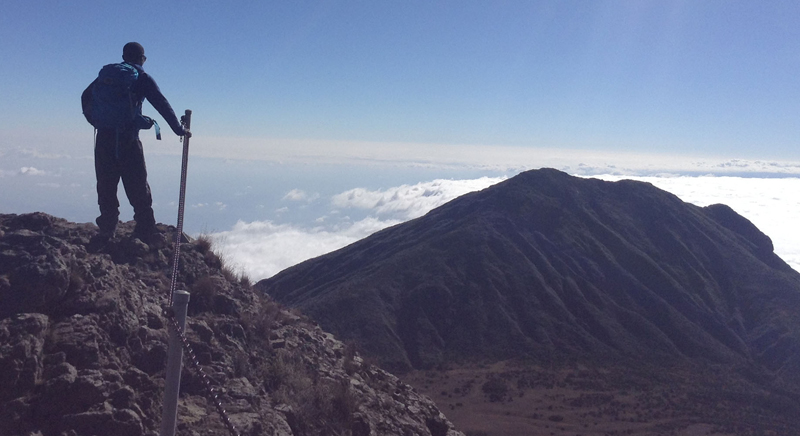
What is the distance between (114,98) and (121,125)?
35 cm

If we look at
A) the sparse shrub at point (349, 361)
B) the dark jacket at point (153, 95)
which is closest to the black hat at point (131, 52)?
the dark jacket at point (153, 95)

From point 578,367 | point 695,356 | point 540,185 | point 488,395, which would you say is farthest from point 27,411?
point 540,185

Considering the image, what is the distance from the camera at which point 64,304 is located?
5.90 metres

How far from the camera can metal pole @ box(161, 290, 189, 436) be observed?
3.70 metres

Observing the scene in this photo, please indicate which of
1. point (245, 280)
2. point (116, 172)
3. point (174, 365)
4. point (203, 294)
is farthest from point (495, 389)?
point (174, 365)

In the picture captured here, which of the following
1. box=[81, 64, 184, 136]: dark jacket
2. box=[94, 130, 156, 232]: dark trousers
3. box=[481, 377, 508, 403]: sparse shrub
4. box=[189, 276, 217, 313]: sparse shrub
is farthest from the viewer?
box=[481, 377, 508, 403]: sparse shrub

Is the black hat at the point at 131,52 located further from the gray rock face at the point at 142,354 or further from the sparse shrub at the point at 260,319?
the sparse shrub at the point at 260,319

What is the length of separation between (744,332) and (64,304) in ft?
186

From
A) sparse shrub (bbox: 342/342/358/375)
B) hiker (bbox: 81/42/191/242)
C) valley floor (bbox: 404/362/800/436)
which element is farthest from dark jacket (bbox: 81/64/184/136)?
valley floor (bbox: 404/362/800/436)

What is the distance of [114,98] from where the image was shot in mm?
7105

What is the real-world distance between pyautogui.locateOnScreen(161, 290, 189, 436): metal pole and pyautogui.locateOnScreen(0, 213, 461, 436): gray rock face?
4.92 feet

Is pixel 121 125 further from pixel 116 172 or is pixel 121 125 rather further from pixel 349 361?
pixel 349 361

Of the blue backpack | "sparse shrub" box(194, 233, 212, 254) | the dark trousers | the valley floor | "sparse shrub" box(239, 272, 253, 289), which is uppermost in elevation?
the blue backpack

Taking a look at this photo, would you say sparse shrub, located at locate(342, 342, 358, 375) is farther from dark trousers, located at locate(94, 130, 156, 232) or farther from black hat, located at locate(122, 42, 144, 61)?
black hat, located at locate(122, 42, 144, 61)
